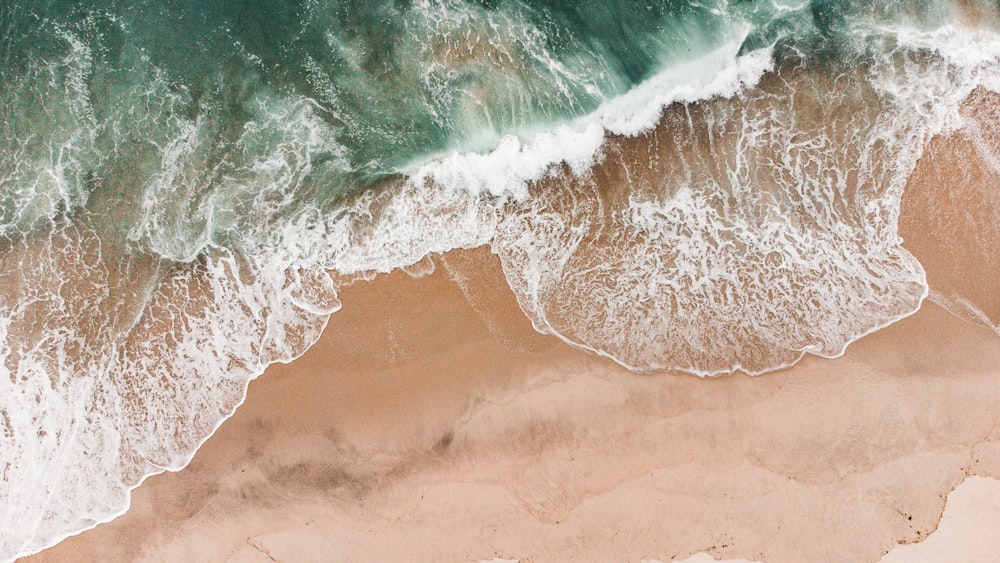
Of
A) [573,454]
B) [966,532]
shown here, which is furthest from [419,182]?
[966,532]

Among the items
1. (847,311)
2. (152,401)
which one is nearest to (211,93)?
(152,401)

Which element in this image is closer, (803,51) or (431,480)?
(431,480)

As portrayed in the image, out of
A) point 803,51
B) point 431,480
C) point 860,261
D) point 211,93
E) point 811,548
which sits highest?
point 211,93

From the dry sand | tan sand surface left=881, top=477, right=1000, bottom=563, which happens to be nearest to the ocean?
the dry sand

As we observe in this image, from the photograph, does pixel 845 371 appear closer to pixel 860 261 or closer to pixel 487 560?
pixel 860 261

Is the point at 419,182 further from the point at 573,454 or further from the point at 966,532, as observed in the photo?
the point at 966,532

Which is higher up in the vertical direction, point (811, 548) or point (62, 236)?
point (62, 236)

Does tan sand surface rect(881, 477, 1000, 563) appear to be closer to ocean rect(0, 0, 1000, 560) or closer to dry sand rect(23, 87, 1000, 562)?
dry sand rect(23, 87, 1000, 562)
